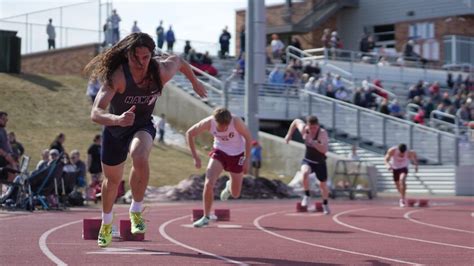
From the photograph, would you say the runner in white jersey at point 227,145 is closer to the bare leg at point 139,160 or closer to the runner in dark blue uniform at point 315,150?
the runner in dark blue uniform at point 315,150

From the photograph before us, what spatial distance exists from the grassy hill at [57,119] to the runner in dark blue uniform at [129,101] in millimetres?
18553

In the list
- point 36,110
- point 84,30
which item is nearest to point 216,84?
point 36,110

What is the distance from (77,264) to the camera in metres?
9.72

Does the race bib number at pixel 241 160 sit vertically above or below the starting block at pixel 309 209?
above

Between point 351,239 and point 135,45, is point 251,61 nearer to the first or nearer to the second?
point 351,239

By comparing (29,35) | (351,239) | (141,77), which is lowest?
(351,239)

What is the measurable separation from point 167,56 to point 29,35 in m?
36.4

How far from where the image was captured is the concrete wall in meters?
33.2

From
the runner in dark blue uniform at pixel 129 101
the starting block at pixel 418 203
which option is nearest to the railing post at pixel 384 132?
the starting block at pixel 418 203

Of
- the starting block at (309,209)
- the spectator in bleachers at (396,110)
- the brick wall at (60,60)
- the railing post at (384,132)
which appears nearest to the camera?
the starting block at (309,209)

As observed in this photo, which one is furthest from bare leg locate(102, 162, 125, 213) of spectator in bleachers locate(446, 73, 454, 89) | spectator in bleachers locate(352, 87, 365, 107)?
spectator in bleachers locate(446, 73, 454, 89)

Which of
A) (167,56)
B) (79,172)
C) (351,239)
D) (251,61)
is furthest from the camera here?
(251,61)

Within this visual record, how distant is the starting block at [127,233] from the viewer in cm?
1237

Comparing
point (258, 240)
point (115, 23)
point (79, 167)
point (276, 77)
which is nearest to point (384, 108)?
point (276, 77)
